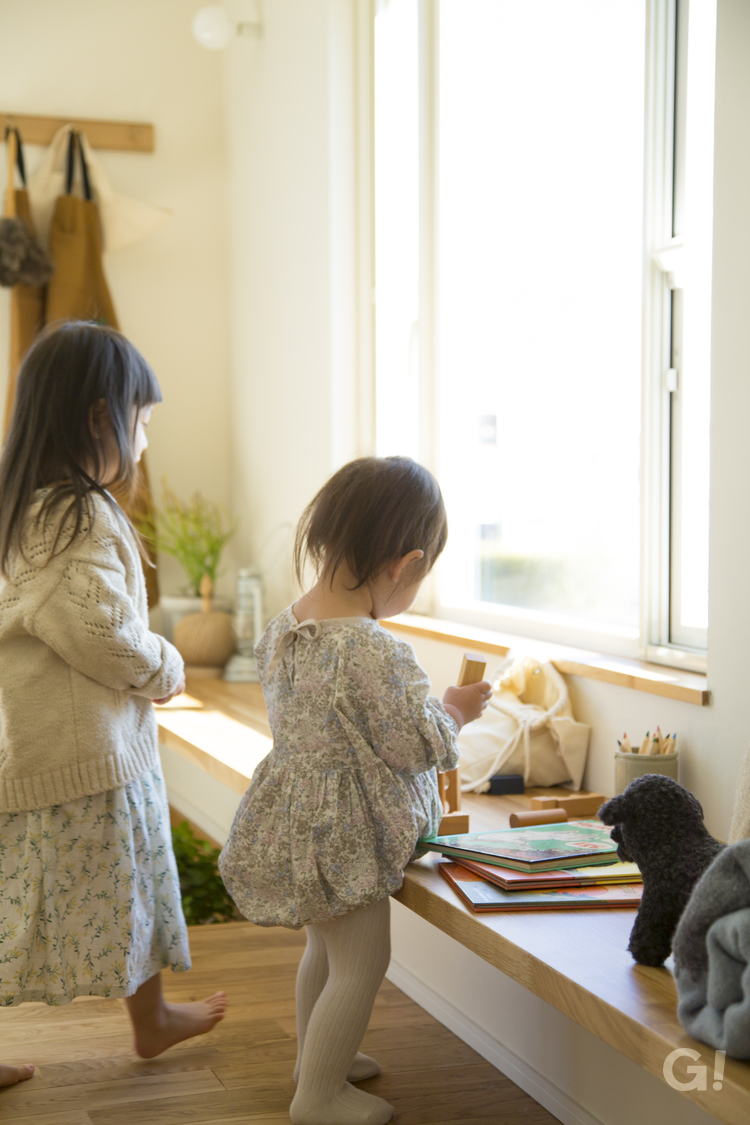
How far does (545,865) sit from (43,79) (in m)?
3.22

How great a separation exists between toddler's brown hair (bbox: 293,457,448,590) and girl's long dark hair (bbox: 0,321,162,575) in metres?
0.36

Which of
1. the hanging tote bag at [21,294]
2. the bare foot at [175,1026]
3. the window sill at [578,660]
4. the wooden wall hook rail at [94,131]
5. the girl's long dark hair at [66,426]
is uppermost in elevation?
the wooden wall hook rail at [94,131]

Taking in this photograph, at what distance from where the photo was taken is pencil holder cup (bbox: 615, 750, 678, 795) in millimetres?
1518

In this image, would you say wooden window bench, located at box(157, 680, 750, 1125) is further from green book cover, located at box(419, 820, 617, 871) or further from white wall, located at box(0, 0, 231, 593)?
white wall, located at box(0, 0, 231, 593)

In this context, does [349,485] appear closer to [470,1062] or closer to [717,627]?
[717,627]

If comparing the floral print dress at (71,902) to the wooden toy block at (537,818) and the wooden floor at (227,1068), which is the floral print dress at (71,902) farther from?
the wooden toy block at (537,818)

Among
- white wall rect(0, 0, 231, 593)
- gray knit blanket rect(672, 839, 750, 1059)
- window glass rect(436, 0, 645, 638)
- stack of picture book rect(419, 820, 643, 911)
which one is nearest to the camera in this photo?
gray knit blanket rect(672, 839, 750, 1059)

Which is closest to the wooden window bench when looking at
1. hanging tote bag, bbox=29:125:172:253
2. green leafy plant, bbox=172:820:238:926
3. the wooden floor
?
the wooden floor

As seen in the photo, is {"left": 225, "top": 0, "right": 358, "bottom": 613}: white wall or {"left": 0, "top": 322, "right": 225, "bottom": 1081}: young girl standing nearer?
{"left": 0, "top": 322, "right": 225, "bottom": 1081}: young girl standing

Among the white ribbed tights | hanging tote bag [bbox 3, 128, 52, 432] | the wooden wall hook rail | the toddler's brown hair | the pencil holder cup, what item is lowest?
the white ribbed tights

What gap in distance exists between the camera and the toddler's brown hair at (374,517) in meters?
1.41

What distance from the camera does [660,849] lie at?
3.50 ft

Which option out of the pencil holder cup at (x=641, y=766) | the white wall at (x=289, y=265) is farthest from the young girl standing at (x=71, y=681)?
the white wall at (x=289, y=265)

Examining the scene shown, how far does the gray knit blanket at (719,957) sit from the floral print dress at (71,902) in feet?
2.96
